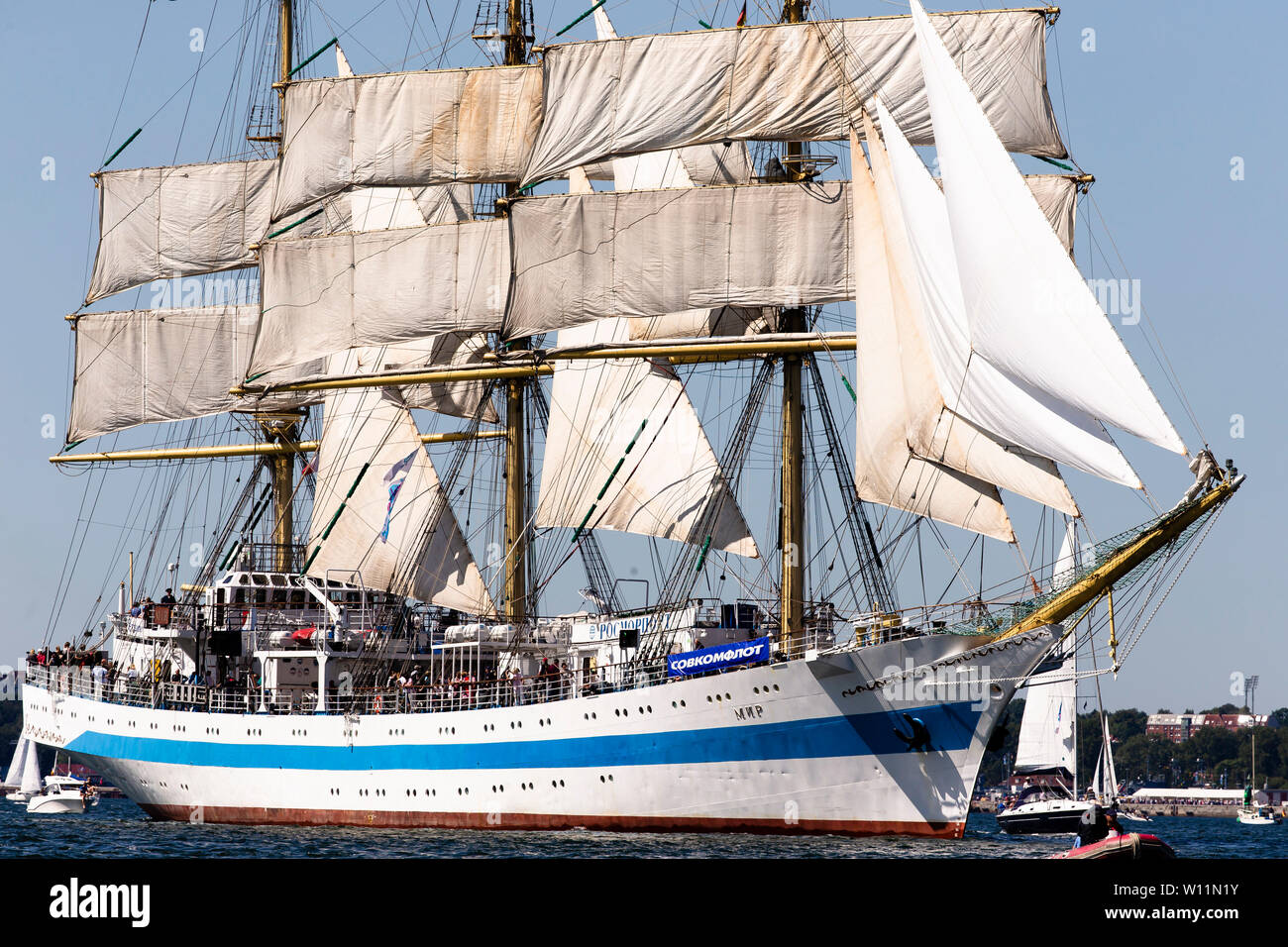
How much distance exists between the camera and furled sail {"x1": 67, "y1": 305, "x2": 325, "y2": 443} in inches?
3041

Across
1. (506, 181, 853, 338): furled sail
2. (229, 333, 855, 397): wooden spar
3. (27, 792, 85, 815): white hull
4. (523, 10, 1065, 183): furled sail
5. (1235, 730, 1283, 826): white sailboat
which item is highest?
(523, 10, 1065, 183): furled sail

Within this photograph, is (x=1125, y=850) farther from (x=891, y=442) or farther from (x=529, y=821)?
(x=529, y=821)

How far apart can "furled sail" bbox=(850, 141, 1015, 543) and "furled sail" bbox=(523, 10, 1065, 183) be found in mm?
7838

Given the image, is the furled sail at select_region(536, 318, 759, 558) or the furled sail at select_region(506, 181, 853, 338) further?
the furled sail at select_region(536, 318, 759, 558)

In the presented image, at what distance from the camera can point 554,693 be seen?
52344mm

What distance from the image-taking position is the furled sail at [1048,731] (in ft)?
276

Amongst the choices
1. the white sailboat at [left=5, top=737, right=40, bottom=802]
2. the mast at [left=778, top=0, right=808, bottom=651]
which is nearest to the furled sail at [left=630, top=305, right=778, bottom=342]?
the mast at [left=778, top=0, right=808, bottom=651]

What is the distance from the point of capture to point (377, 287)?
213ft

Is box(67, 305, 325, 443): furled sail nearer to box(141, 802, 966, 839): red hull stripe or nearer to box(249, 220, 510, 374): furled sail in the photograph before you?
box(249, 220, 510, 374): furled sail

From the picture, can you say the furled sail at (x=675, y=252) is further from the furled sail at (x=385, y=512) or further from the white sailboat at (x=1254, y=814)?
the white sailboat at (x=1254, y=814)

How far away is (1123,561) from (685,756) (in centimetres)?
1220

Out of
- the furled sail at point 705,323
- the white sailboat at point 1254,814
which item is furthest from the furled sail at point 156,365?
the white sailboat at point 1254,814

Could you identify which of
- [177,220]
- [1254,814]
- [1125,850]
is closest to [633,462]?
[177,220]

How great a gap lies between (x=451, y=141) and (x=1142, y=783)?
122647mm
